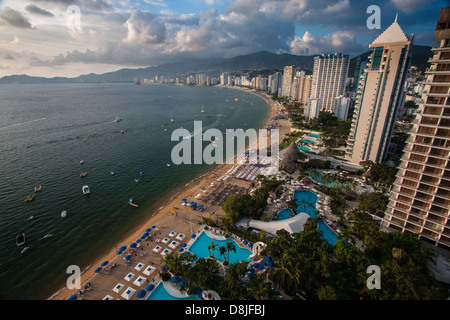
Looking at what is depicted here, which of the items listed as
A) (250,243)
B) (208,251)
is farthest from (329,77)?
(208,251)

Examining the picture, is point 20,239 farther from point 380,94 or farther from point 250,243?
point 380,94

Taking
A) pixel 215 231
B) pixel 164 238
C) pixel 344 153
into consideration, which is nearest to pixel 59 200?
pixel 164 238

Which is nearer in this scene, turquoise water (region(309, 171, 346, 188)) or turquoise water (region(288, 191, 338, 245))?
turquoise water (region(288, 191, 338, 245))

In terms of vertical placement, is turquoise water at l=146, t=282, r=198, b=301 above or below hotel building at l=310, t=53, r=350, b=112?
below

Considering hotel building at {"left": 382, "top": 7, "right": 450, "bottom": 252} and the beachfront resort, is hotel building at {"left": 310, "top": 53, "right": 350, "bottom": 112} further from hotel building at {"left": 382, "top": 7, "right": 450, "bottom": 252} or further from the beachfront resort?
hotel building at {"left": 382, "top": 7, "right": 450, "bottom": 252}

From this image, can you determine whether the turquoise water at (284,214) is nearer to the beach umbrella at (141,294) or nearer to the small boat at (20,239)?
the beach umbrella at (141,294)

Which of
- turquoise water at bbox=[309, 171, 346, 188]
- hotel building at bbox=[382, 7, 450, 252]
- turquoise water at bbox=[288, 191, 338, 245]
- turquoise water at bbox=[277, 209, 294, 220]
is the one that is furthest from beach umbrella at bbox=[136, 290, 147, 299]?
turquoise water at bbox=[309, 171, 346, 188]

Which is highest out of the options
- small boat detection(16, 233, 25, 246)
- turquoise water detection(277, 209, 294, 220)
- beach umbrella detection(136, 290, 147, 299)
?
turquoise water detection(277, 209, 294, 220)

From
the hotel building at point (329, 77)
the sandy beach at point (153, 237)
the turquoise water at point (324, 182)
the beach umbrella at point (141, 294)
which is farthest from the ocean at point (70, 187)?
the hotel building at point (329, 77)
